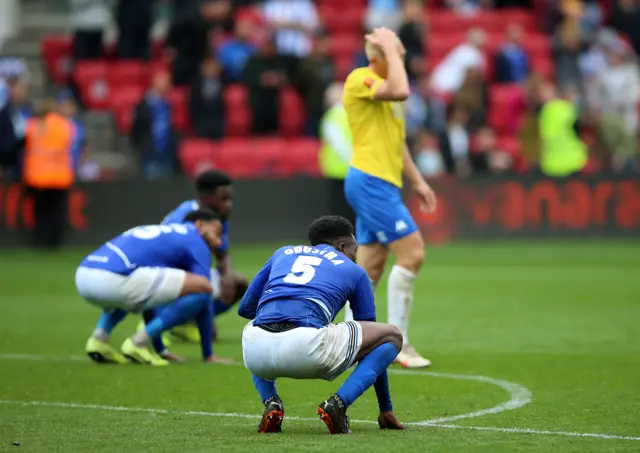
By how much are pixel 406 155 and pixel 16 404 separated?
3.75 meters

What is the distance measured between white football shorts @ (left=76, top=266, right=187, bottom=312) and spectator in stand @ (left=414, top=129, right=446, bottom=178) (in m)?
13.5

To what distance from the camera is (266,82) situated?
24.8m

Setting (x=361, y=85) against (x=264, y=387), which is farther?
(x=361, y=85)

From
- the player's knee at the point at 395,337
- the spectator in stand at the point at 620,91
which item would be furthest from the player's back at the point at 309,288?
the spectator in stand at the point at 620,91

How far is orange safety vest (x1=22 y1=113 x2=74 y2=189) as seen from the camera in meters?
22.5

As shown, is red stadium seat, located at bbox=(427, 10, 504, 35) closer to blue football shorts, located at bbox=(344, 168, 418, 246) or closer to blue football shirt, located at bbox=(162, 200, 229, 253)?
blue football shirt, located at bbox=(162, 200, 229, 253)

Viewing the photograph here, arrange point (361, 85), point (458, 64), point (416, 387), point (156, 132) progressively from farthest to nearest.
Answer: point (458, 64)
point (156, 132)
point (361, 85)
point (416, 387)

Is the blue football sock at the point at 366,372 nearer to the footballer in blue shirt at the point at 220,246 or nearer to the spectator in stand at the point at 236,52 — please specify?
the footballer in blue shirt at the point at 220,246

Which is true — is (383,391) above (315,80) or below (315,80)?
below

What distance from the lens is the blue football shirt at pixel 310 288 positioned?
24.8ft

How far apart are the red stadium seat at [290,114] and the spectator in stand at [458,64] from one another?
2842 millimetres

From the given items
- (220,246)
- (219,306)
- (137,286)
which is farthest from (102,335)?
(219,306)

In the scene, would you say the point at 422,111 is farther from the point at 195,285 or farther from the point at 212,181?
the point at 195,285

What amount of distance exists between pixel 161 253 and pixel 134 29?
1728 centimetres
